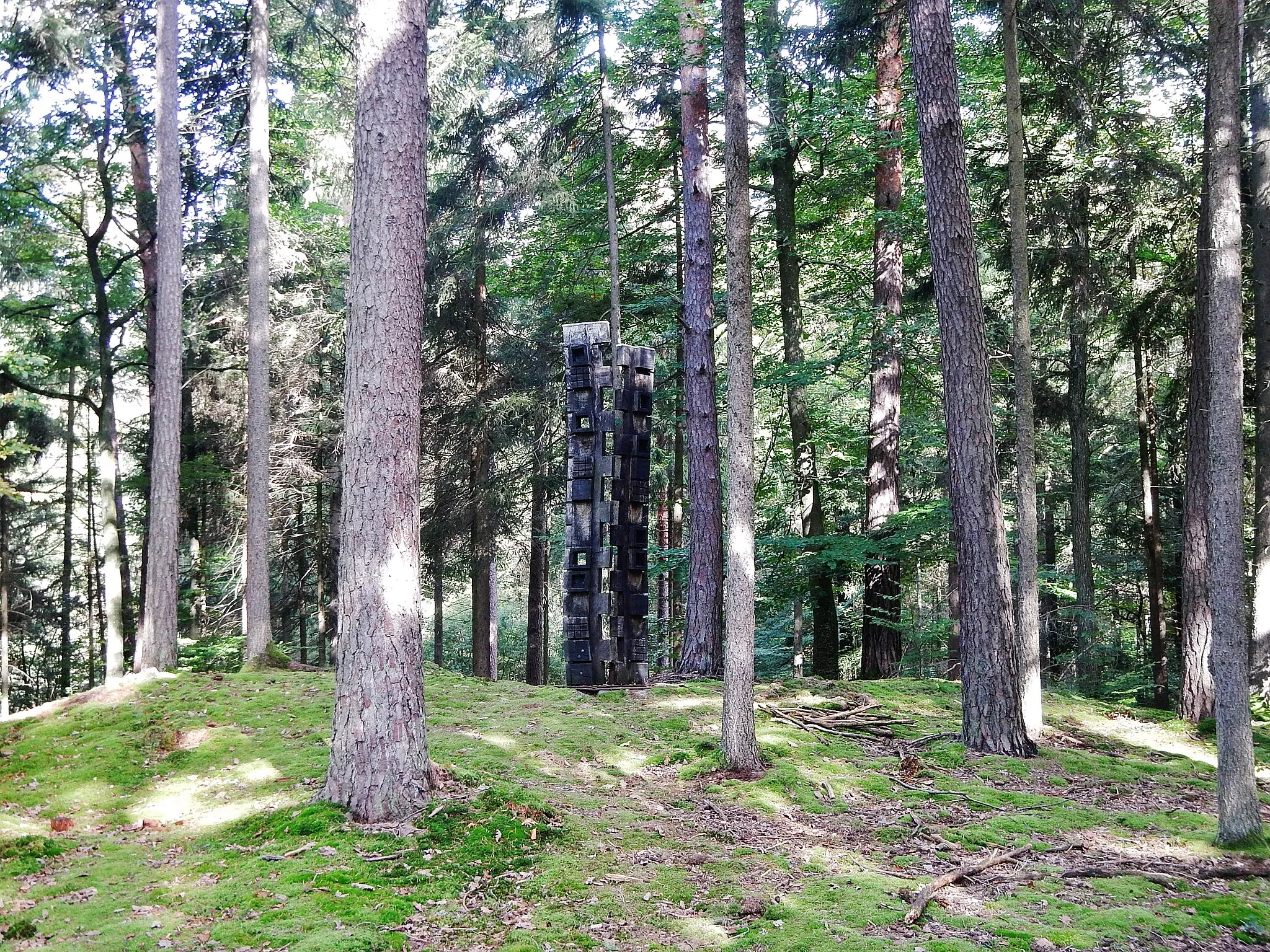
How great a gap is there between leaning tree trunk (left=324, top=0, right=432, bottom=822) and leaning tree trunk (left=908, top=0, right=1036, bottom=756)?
5.41 meters

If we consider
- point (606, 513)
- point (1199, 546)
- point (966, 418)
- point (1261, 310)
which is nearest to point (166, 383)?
point (606, 513)

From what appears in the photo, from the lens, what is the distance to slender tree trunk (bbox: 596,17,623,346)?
37.9 ft

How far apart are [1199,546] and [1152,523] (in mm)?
5847

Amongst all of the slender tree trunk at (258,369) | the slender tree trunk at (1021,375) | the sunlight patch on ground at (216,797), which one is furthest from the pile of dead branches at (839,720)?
the slender tree trunk at (258,369)

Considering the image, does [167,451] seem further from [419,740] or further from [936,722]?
[936,722]

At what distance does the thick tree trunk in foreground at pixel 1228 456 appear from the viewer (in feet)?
19.1

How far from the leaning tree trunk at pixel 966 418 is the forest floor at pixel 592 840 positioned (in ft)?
2.09

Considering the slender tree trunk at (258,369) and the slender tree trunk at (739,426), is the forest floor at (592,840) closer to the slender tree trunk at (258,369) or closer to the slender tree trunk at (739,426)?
the slender tree trunk at (739,426)

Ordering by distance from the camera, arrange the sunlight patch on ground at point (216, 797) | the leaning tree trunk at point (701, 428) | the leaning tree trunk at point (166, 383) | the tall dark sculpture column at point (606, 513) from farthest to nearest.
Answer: the leaning tree trunk at point (701, 428) → the leaning tree trunk at point (166, 383) → the tall dark sculpture column at point (606, 513) → the sunlight patch on ground at point (216, 797)

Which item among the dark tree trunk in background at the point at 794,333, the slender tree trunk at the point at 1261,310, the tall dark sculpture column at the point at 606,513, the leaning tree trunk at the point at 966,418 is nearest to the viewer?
the leaning tree trunk at the point at 966,418

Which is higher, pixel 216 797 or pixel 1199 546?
pixel 1199 546

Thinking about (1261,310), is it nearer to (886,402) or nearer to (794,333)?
(886,402)

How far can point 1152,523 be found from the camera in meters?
15.5

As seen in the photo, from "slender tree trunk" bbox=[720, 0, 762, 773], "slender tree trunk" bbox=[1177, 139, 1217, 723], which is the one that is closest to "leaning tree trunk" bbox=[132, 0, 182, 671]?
"slender tree trunk" bbox=[720, 0, 762, 773]
